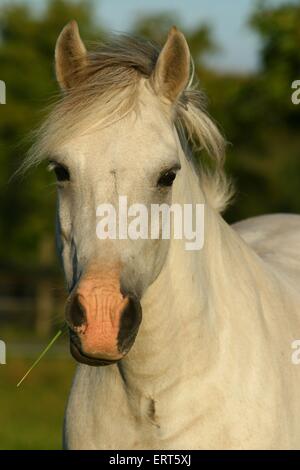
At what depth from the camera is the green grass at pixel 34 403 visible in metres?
10.3

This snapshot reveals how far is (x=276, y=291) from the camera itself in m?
5.00

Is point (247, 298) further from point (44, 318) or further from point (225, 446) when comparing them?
point (44, 318)

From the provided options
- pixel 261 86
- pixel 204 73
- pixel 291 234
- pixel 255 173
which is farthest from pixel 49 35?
pixel 291 234

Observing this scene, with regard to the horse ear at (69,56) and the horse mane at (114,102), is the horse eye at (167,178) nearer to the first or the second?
the horse mane at (114,102)

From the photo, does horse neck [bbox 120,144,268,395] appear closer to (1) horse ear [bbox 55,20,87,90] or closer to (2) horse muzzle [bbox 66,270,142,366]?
(2) horse muzzle [bbox 66,270,142,366]

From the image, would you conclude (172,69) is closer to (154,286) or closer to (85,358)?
(154,286)

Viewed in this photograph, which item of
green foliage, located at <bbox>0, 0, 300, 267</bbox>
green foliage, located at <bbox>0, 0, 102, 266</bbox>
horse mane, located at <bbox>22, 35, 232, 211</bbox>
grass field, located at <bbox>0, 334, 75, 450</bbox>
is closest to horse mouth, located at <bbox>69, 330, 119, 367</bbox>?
horse mane, located at <bbox>22, 35, 232, 211</bbox>

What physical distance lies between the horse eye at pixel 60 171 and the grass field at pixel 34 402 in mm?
5543

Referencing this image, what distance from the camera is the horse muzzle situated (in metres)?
3.83

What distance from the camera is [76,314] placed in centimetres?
386

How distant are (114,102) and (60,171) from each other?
356 mm

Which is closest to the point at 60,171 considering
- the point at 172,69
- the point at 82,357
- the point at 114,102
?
the point at 114,102

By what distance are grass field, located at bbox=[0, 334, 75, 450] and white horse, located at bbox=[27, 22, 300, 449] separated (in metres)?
5.11

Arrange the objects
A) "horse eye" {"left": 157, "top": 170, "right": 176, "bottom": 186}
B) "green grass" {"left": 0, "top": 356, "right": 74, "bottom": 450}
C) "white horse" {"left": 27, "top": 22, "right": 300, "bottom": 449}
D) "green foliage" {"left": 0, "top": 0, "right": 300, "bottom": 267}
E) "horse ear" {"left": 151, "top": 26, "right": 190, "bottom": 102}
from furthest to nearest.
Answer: "green foliage" {"left": 0, "top": 0, "right": 300, "bottom": 267}
"green grass" {"left": 0, "top": 356, "right": 74, "bottom": 450}
"horse ear" {"left": 151, "top": 26, "right": 190, "bottom": 102}
"horse eye" {"left": 157, "top": 170, "right": 176, "bottom": 186}
"white horse" {"left": 27, "top": 22, "right": 300, "bottom": 449}
